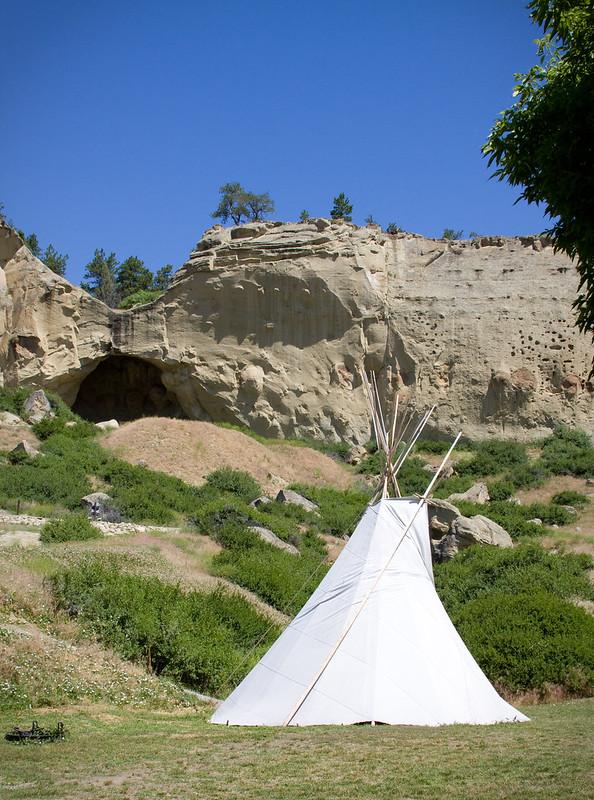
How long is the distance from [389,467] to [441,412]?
22.3 meters

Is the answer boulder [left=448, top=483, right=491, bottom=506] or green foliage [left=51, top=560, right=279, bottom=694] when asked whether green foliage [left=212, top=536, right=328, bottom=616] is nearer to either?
green foliage [left=51, top=560, right=279, bottom=694]

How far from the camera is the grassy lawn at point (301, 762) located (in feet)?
25.7

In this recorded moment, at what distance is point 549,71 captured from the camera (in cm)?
941

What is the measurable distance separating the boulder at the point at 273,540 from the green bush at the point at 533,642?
286 inches

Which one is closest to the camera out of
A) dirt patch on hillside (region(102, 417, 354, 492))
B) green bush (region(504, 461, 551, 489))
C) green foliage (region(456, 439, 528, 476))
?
dirt patch on hillside (region(102, 417, 354, 492))

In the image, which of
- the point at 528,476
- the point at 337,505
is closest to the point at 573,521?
the point at 528,476

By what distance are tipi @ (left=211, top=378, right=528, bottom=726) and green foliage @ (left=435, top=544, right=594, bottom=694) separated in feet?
10.9

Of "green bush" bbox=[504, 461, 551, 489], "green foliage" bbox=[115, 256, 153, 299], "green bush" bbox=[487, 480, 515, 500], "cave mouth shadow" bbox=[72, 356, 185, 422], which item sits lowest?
"green bush" bbox=[487, 480, 515, 500]

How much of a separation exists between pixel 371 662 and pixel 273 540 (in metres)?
13.2

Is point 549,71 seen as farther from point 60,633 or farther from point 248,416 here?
point 248,416

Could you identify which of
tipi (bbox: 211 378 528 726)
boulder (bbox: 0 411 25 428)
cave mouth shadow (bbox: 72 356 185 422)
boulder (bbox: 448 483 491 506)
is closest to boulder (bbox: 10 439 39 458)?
boulder (bbox: 0 411 25 428)

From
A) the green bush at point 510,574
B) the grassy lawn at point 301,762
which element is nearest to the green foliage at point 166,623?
the grassy lawn at point 301,762

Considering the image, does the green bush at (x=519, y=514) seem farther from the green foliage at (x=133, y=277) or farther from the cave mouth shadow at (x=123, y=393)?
the green foliage at (x=133, y=277)

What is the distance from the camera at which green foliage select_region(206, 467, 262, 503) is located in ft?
99.3
